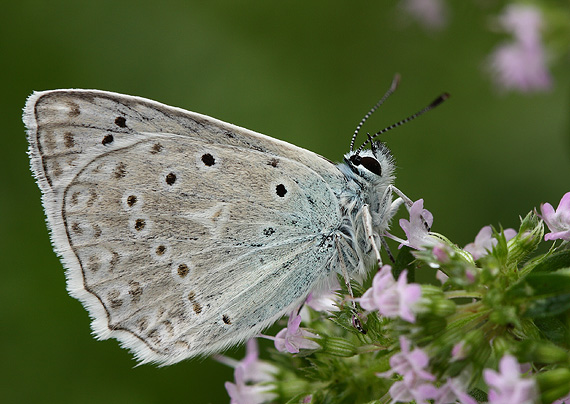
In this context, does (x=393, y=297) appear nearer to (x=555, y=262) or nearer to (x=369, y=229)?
(x=555, y=262)

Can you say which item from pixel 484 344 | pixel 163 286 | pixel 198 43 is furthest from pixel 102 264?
pixel 198 43

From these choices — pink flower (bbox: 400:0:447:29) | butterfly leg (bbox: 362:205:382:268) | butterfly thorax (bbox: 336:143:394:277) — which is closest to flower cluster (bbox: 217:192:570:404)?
butterfly leg (bbox: 362:205:382:268)

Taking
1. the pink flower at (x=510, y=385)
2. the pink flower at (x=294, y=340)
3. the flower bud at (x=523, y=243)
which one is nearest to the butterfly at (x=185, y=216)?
the pink flower at (x=294, y=340)

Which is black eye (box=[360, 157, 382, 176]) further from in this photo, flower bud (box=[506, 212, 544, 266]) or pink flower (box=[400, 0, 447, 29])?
pink flower (box=[400, 0, 447, 29])

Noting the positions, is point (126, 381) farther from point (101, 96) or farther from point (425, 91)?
point (425, 91)

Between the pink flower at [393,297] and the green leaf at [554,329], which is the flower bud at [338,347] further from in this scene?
the green leaf at [554,329]

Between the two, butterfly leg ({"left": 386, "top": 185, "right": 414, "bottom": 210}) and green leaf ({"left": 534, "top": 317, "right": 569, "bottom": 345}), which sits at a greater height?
butterfly leg ({"left": 386, "top": 185, "right": 414, "bottom": 210})
